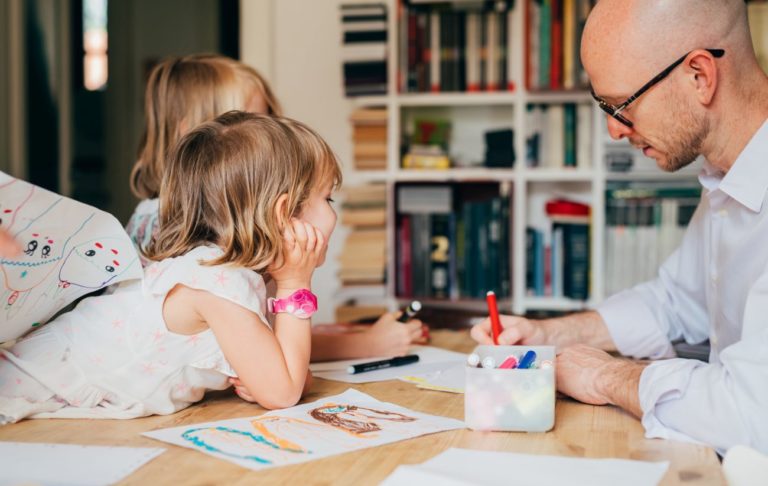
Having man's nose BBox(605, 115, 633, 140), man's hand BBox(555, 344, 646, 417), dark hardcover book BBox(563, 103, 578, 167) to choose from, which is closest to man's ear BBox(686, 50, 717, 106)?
man's nose BBox(605, 115, 633, 140)

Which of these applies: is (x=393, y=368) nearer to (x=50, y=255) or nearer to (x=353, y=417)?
(x=353, y=417)

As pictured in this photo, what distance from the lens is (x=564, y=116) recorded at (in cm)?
327

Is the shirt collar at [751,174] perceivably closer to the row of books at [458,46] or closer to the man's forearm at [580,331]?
the man's forearm at [580,331]

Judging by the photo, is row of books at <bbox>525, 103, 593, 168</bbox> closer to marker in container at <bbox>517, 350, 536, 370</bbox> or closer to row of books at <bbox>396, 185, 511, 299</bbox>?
row of books at <bbox>396, 185, 511, 299</bbox>

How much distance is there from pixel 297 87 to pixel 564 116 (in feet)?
A: 3.85

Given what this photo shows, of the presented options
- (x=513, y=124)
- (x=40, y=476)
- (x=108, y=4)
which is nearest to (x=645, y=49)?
(x=40, y=476)

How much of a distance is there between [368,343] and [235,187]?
432 mm

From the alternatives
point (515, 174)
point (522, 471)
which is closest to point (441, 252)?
point (515, 174)

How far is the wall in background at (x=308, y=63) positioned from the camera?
144 inches

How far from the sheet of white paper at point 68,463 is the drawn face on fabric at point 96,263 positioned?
0.26 metres

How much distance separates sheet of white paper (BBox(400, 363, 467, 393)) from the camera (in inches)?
50.1

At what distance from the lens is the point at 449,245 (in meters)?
3.31

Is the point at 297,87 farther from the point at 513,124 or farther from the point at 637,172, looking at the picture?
the point at 637,172

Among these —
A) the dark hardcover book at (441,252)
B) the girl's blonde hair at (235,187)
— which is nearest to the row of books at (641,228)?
the dark hardcover book at (441,252)
